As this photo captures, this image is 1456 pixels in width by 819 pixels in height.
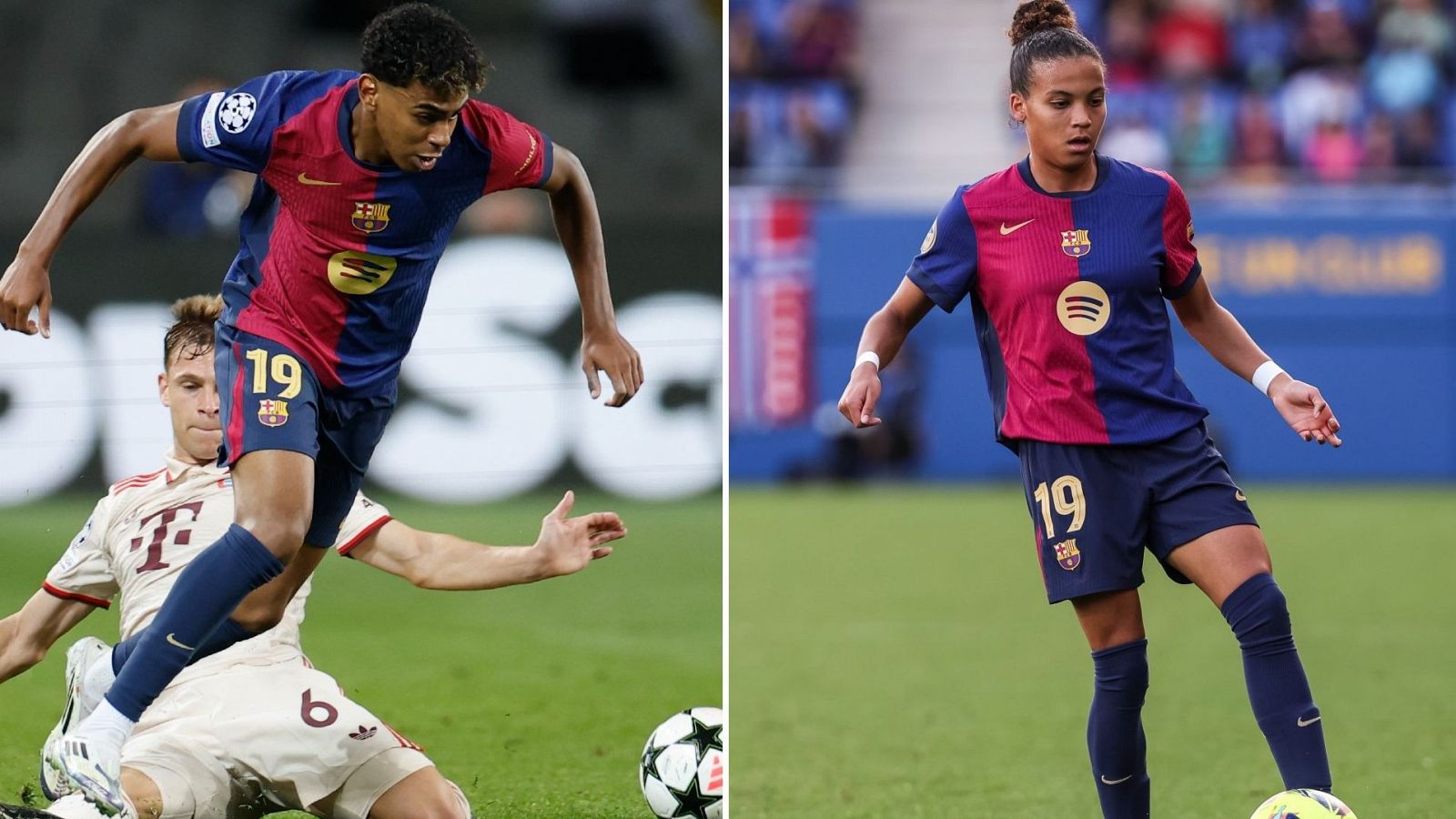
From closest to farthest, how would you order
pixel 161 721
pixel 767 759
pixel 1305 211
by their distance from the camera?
pixel 161 721, pixel 767 759, pixel 1305 211

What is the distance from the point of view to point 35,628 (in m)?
4.72

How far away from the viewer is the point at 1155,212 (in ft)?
14.2

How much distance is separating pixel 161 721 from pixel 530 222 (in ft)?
23.3

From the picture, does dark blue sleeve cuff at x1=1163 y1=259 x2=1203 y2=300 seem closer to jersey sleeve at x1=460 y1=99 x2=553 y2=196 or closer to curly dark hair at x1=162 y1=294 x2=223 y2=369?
jersey sleeve at x1=460 y1=99 x2=553 y2=196

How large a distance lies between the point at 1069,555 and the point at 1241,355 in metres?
0.72

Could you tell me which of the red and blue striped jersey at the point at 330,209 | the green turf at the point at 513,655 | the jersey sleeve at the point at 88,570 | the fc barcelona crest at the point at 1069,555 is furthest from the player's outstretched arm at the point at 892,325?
the jersey sleeve at the point at 88,570

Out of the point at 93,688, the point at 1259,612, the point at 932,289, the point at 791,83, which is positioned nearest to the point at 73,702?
the point at 93,688

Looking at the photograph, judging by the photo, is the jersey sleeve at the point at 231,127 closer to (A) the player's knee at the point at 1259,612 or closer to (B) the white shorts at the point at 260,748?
(B) the white shorts at the point at 260,748

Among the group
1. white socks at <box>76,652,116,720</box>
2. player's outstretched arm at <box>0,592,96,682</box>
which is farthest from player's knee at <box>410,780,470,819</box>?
player's outstretched arm at <box>0,592,96,682</box>

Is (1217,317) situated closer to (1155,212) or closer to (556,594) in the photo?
(1155,212)

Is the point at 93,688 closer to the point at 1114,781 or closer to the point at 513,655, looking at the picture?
the point at 1114,781

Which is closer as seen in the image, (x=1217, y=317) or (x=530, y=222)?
(x=1217, y=317)

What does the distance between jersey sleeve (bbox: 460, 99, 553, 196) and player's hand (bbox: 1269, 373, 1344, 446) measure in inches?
71.9

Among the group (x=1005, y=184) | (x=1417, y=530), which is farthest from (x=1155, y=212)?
(x=1417, y=530)
